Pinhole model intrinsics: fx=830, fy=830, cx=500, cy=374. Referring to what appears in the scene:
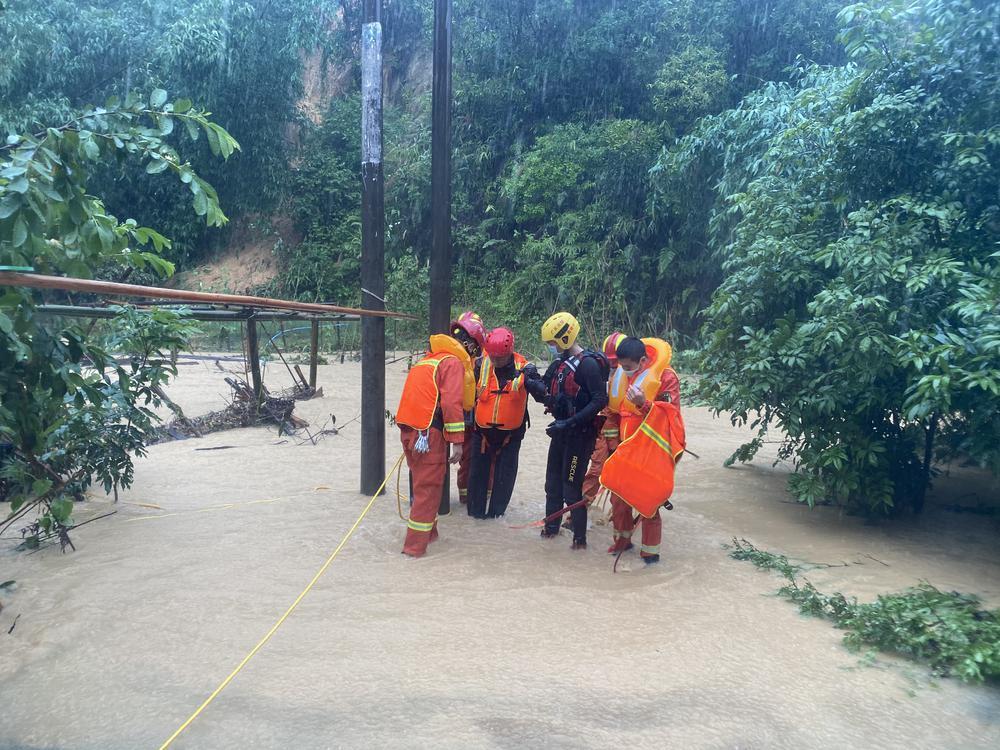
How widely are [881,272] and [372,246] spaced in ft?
13.8

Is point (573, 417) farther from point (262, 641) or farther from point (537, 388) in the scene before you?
point (262, 641)

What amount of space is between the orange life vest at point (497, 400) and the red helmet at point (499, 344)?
0.10 meters

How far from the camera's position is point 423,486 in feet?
19.6

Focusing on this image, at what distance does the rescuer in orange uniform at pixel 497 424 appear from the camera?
22.0 ft

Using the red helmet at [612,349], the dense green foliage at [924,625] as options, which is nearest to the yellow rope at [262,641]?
the red helmet at [612,349]

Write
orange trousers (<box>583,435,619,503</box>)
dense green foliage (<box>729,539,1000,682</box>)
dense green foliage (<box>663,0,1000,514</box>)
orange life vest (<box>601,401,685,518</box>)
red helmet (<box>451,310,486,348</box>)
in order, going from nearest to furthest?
1. dense green foliage (<box>729,539,1000,682</box>)
2. orange life vest (<box>601,401,685,518</box>)
3. dense green foliage (<box>663,0,1000,514</box>)
4. red helmet (<box>451,310,486,348</box>)
5. orange trousers (<box>583,435,619,503</box>)

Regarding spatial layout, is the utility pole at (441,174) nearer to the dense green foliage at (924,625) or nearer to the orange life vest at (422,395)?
the orange life vest at (422,395)

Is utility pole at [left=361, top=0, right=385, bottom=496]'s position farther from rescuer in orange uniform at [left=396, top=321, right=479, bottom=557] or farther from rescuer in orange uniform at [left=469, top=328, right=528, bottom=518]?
rescuer in orange uniform at [left=396, top=321, right=479, bottom=557]

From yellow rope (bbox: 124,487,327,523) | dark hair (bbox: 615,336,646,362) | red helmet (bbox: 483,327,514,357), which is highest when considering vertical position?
dark hair (bbox: 615,336,646,362)

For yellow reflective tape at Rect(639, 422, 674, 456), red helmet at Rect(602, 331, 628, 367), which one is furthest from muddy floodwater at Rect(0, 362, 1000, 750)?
red helmet at Rect(602, 331, 628, 367)

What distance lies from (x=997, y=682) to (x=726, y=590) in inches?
66.9

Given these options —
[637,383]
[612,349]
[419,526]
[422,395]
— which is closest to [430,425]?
[422,395]

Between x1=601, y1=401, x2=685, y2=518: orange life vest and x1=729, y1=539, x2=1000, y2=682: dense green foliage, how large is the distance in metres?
1.01

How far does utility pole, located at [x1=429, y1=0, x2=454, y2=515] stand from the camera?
689cm
